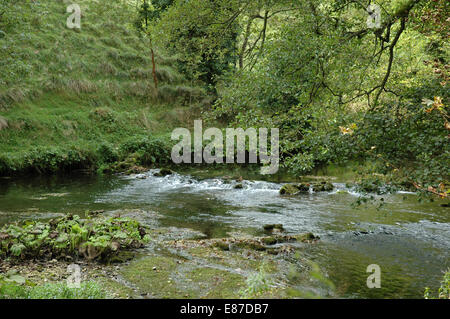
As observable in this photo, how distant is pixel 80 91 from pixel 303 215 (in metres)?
19.8

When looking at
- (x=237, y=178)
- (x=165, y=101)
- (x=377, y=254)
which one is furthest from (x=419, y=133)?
(x=165, y=101)

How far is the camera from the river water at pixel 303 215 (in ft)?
24.3

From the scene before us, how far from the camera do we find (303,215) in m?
11.8

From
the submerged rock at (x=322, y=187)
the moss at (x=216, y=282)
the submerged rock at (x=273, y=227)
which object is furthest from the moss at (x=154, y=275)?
the submerged rock at (x=322, y=187)

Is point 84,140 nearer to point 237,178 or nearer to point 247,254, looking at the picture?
point 237,178

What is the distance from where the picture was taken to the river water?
741 cm

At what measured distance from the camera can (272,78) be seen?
29.0 ft

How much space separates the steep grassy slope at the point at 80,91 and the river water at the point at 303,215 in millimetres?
2945

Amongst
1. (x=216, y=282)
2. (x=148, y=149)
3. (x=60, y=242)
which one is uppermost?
(x=148, y=149)

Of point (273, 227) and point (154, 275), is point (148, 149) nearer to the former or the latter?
point (273, 227)

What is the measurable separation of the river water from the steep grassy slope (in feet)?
9.66

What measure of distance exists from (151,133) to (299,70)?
A: 1805 cm

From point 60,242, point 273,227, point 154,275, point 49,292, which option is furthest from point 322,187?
point 49,292

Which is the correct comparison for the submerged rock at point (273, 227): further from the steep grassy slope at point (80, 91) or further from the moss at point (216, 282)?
the steep grassy slope at point (80, 91)
